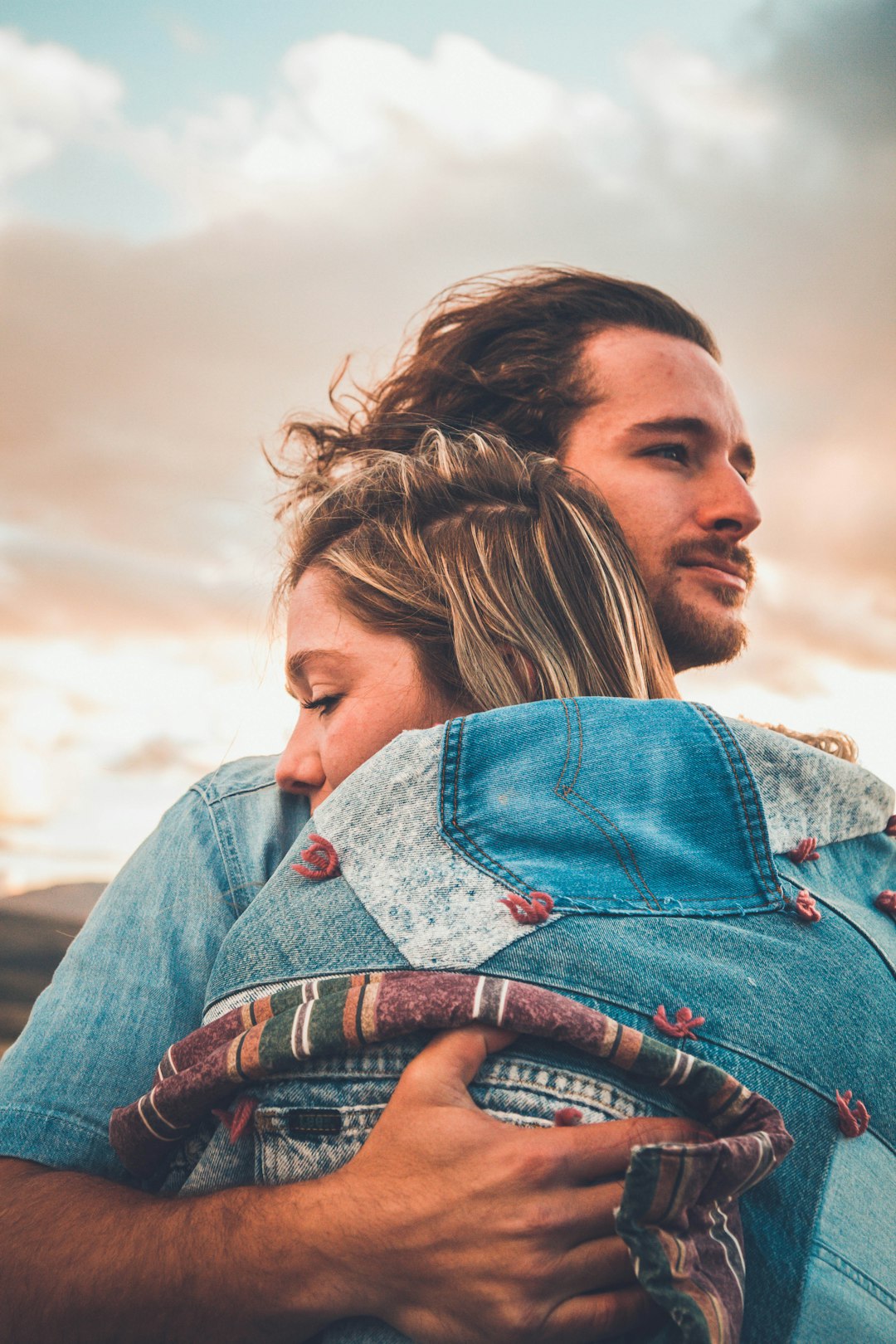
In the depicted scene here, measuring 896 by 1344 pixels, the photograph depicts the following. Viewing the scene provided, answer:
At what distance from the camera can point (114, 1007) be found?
1572 mm

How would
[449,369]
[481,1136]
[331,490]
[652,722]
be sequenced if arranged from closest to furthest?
1. [481,1136]
2. [652,722]
3. [331,490]
4. [449,369]

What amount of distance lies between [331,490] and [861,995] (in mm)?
1887

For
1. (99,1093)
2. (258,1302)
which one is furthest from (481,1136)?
(99,1093)

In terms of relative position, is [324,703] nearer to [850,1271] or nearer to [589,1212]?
[589,1212]

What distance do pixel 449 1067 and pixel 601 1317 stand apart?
30cm

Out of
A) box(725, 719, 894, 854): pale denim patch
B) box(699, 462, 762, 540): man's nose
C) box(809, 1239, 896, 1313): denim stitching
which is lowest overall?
box(809, 1239, 896, 1313): denim stitching

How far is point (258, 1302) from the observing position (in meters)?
1.10

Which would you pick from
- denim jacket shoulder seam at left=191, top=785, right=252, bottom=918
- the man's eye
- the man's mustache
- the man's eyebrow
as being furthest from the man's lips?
denim jacket shoulder seam at left=191, top=785, right=252, bottom=918

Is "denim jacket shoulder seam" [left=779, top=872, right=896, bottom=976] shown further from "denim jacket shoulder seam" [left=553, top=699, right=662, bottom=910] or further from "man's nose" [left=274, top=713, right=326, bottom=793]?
"man's nose" [left=274, top=713, right=326, bottom=793]

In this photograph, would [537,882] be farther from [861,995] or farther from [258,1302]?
[258,1302]

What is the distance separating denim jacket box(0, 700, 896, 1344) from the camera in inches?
42.3

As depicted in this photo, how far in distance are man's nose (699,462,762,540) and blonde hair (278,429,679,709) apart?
0.51m

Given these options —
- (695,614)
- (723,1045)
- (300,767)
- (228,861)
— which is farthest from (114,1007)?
(695,614)

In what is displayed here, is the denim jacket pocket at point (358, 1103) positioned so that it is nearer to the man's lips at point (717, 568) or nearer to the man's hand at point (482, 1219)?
the man's hand at point (482, 1219)
